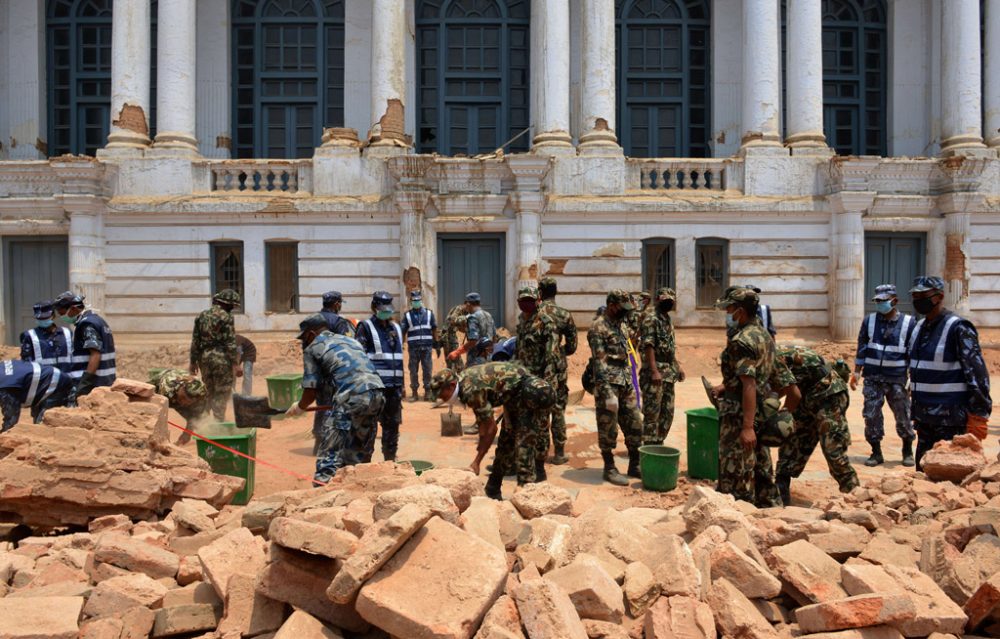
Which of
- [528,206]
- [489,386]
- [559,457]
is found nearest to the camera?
[489,386]

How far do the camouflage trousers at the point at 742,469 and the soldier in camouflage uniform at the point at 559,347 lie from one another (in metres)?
1.85

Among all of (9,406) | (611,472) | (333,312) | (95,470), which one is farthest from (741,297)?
(9,406)

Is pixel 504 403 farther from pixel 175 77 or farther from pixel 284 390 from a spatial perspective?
pixel 175 77

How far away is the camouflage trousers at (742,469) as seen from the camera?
6012 mm

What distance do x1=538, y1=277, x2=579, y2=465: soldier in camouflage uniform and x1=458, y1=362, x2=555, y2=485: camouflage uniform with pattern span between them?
25.3 inches

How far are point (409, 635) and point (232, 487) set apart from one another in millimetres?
3416

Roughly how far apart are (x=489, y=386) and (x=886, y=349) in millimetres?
4963

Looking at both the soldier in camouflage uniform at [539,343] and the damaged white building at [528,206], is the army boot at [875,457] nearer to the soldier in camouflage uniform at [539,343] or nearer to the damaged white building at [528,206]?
the soldier in camouflage uniform at [539,343]

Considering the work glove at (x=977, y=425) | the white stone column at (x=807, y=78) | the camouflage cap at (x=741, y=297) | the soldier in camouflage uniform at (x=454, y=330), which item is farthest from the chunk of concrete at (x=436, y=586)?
the white stone column at (x=807, y=78)

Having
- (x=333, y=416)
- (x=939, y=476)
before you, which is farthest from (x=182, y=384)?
(x=939, y=476)

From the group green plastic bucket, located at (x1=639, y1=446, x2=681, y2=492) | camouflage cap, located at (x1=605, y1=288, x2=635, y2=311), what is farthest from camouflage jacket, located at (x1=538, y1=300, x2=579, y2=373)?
green plastic bucket, located at (x1=639, y1=446, x2=681, y2=492)

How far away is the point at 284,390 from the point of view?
11.1 meters

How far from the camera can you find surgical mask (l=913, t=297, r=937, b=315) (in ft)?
21.3

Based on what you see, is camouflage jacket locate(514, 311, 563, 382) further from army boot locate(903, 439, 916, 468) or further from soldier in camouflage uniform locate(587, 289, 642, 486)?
army boot locate(903, 439, 916, 468)
